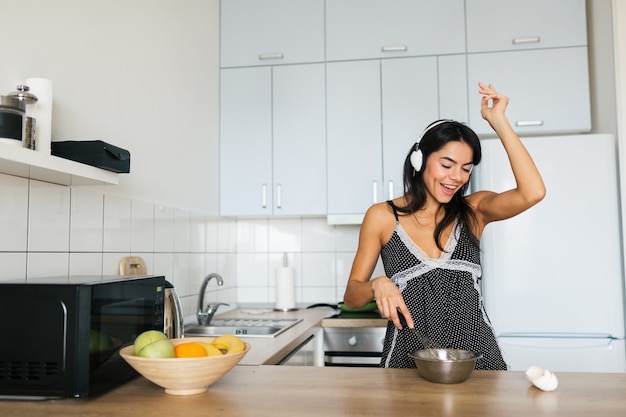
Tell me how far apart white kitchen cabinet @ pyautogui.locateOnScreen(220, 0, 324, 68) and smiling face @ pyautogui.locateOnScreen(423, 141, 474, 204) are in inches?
61.5

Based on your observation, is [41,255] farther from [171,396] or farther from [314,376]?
[314,376]

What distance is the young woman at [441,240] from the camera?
5.44 feet

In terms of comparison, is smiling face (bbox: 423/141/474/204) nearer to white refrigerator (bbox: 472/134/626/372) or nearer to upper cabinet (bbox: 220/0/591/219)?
white refrigerator (bbox: 472/134/626/372)

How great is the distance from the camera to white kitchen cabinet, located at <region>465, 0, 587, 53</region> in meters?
2.92

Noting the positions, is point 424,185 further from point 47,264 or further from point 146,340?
point 47,264

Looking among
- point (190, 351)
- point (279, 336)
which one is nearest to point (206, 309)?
point (279, 336)

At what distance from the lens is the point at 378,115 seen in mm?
3074

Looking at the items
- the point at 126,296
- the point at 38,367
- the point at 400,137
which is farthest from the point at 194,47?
the point at 38,367

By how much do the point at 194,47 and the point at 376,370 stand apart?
6.51 ft

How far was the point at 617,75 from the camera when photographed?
2.60 m

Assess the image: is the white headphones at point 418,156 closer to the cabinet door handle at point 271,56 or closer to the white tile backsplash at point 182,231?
the white tile backsplash at point 182,231

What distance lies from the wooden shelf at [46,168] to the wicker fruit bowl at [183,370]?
0.45 meters

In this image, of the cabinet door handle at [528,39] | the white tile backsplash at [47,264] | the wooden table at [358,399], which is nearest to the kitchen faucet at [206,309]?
the white tile backsplash at [47,264]

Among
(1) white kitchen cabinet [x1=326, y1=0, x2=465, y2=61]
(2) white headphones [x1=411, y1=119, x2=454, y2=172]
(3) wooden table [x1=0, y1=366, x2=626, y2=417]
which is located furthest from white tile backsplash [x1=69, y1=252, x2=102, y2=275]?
(1) white kitchen cabinet [x1=326, y1=0, x2=465, y2=61]
